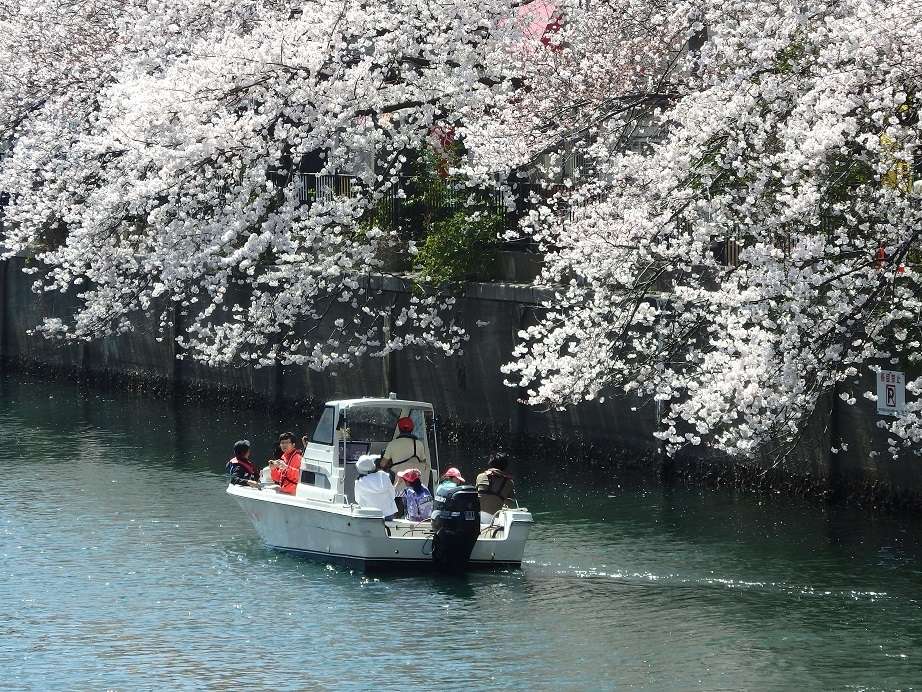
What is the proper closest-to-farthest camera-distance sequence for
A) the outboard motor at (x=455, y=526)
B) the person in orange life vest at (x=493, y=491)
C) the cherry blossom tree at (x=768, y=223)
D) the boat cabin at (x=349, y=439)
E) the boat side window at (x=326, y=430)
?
the cherry blossom tree at (x=768, y=223) < the outboard motor at (x=455, y=526) < the person in orange life vest at (x=493, y=491) < the boat cabin at (x=349, y=439) < the boat side window at (x=326, y=430)

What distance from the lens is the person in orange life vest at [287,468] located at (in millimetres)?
24078

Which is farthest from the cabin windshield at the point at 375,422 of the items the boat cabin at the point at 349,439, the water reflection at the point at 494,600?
the water reflection at the point at 494,600

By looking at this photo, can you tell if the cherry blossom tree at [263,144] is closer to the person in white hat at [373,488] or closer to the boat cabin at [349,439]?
the boat cabin at [349,439]

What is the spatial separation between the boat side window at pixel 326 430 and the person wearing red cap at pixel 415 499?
1705 mm

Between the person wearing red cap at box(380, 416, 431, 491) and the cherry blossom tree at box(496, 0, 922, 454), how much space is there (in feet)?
9.58

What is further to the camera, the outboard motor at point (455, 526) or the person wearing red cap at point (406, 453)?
the person wearing red cap at point (406, 453)

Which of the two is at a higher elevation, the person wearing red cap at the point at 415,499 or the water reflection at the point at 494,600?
the person wearing red cap at the point at 415,499

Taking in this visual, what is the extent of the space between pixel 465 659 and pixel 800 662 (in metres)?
3.57

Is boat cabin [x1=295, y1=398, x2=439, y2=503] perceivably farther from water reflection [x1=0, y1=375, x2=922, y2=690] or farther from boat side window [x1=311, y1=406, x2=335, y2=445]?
water reflection [x1=0, y1=375, x2=922, y2=690]

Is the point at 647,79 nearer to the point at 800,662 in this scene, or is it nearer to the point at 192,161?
the point at 192,161

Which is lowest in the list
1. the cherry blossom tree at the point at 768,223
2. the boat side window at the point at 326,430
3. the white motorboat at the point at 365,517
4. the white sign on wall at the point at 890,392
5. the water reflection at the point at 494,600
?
the water reflection at the point at 494,600

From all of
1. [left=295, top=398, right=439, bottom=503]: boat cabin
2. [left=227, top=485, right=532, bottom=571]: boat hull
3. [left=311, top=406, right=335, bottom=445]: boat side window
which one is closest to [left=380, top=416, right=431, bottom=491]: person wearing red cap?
[left=295, top=398, right=439, bottom=503]: boat cabin

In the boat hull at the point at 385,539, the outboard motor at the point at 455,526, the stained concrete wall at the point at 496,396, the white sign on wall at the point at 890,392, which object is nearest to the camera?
the outboard motor at the point at 455,526

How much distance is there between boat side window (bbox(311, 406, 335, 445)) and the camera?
77.3 feet
